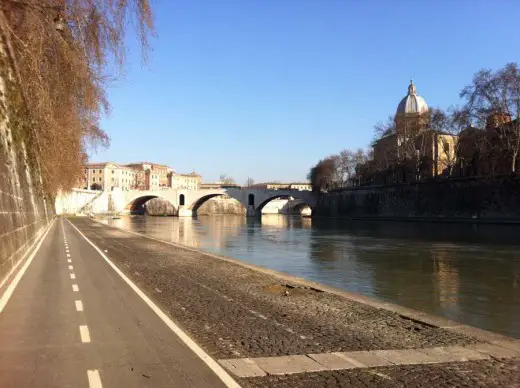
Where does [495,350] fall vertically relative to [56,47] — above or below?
below

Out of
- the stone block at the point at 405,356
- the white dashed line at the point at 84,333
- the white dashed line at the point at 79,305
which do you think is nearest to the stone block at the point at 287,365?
the stone block at the point at 405,356

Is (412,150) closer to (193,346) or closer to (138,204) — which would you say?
(193,346)

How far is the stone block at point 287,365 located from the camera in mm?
6734

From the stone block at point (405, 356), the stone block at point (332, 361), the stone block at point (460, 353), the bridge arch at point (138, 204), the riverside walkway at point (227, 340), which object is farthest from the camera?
the bridge arch at point (138, 204)

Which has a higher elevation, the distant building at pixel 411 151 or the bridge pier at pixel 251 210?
the distant building at pixel 411 151

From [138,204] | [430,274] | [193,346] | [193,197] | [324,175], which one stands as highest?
[324,175]

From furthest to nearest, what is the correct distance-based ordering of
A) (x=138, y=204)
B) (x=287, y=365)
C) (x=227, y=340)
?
1. (x=138, y=204)
2. (x=227, y=340)
3. (x=287, y=365)

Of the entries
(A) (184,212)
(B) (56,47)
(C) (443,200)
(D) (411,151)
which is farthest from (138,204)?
(B) (56,47)

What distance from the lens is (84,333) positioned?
8453mm

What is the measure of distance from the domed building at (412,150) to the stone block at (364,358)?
8011cm

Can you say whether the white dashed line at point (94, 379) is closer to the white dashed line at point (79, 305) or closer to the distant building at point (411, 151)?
the white dashed line at point (79, 305)

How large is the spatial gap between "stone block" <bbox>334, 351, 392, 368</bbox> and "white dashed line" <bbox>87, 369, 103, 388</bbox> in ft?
11.1

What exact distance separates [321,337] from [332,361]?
1.52 metres

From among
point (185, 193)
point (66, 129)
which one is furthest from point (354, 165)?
point (66, 129)
